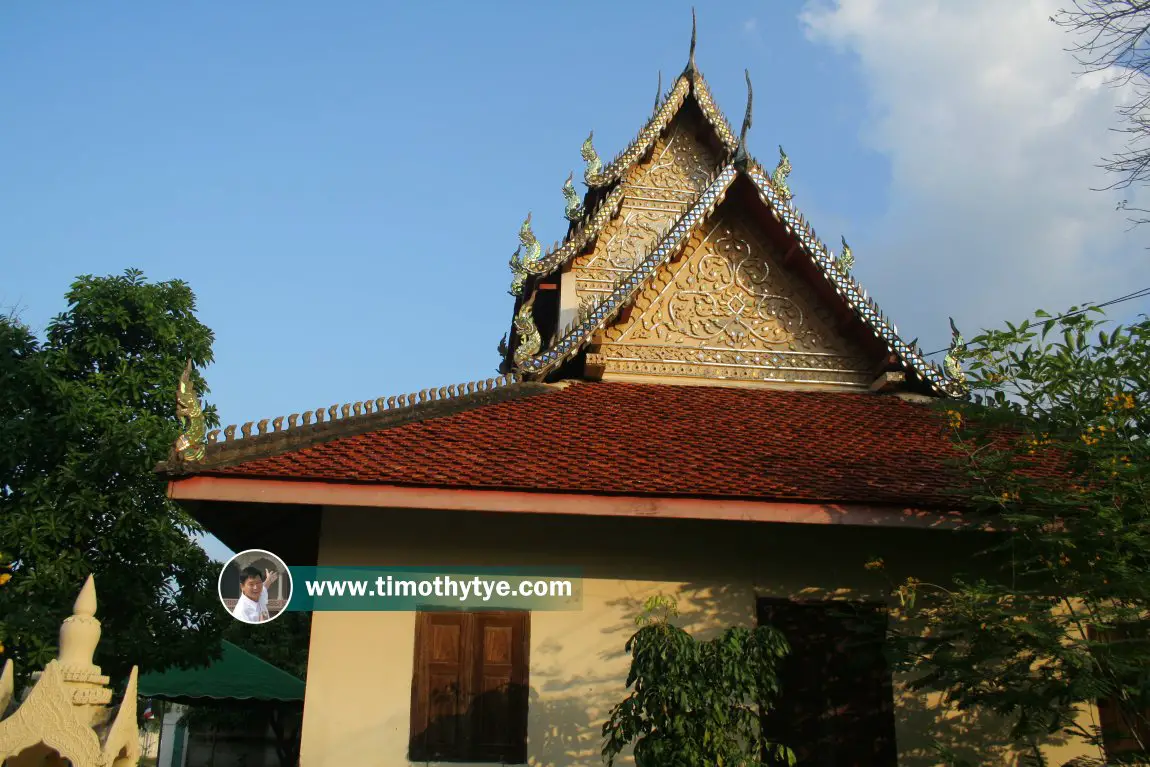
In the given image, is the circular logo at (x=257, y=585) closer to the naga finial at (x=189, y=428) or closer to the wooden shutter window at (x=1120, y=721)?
the naga finial at (x=189, y=428)

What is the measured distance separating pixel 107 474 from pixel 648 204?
580 centimetres

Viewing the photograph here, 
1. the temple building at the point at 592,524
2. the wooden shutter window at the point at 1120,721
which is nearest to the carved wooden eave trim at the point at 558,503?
the temple building at the point at 592,524

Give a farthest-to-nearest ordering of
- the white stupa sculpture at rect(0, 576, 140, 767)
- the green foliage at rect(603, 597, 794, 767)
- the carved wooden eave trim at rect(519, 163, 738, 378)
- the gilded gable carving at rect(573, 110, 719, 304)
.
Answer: the gilded gable carving at rect(573, 110, 719, 304) → the carved wooden eave trim at rect(519, 163, 738, 378) → the green foliage at rect(603, 597, 794, 767) → the white stupa sculpture at rect(0, 576, 140, 767)

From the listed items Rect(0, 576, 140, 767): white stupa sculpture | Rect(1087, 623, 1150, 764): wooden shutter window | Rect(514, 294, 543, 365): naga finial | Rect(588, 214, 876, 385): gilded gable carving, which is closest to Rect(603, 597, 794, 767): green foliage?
Rect(1087, 623, 1150, 764): wooden shutter window

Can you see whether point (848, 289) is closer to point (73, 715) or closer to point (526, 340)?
point (526, 340)

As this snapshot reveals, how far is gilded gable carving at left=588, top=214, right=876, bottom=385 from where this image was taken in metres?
8.80

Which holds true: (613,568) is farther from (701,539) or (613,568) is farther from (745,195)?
(745,195)

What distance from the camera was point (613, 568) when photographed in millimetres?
7062

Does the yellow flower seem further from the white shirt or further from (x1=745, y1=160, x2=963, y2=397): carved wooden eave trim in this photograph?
the white shirt

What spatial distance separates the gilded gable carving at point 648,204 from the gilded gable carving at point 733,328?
1.36 m

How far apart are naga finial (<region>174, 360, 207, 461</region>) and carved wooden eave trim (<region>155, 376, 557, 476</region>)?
0.15 feet

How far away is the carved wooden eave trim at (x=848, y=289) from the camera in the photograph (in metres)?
8.45

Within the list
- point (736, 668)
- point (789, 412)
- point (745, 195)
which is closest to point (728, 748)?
point (736, 668)

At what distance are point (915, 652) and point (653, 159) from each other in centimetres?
659
